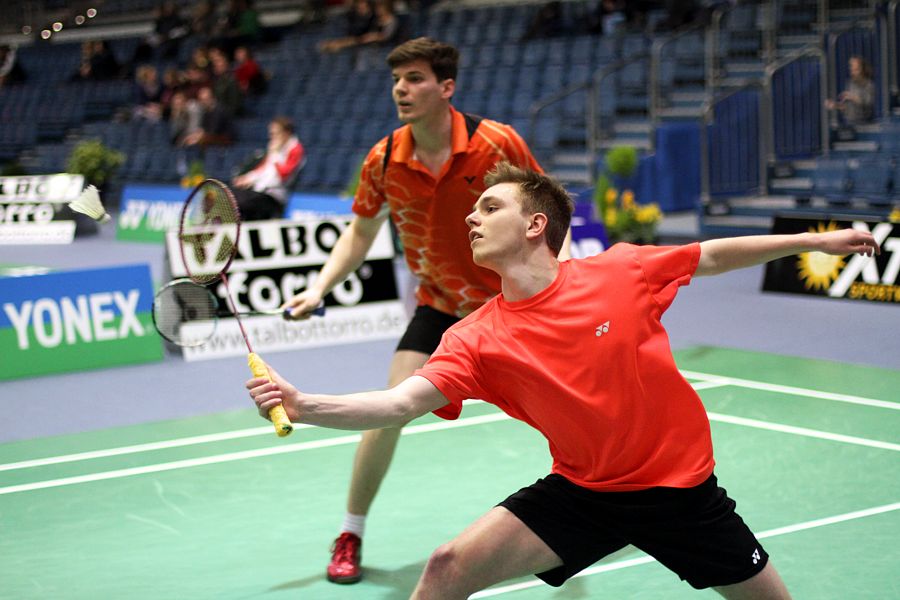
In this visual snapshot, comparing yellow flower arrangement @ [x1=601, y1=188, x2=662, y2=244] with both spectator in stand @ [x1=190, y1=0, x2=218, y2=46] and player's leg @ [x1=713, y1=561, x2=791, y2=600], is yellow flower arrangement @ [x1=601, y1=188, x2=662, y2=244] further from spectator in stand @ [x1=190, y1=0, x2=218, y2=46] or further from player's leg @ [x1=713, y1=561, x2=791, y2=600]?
spectator in stand @ [x1=190, y1=0, x2=218, y2=46]

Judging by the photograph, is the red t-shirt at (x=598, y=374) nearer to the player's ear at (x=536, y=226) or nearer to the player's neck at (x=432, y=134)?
the player's ear at (x=536, y=226)

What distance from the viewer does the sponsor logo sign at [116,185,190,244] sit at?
679 inches

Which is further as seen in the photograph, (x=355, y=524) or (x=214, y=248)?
(x=214, y=248)

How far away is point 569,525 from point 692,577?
0.34 metres

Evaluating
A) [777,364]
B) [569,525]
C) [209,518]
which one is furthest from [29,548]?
[777,364]

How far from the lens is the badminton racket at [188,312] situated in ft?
16.5

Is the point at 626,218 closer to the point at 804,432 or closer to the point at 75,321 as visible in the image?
the point at 75,321

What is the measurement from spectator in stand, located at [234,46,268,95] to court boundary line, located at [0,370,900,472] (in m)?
15.9

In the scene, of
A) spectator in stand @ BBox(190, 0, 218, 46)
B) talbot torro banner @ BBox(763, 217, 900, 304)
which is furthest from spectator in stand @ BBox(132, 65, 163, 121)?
talbot torro banner @ BBox(763, 217, 900, 304)

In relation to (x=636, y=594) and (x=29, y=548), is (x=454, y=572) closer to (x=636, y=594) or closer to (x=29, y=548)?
(x=636, y=594)

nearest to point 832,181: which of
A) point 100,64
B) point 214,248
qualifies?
point 214,248

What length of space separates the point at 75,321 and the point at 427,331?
16.1ft

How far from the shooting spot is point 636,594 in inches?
188

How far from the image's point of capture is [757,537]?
5348mm
